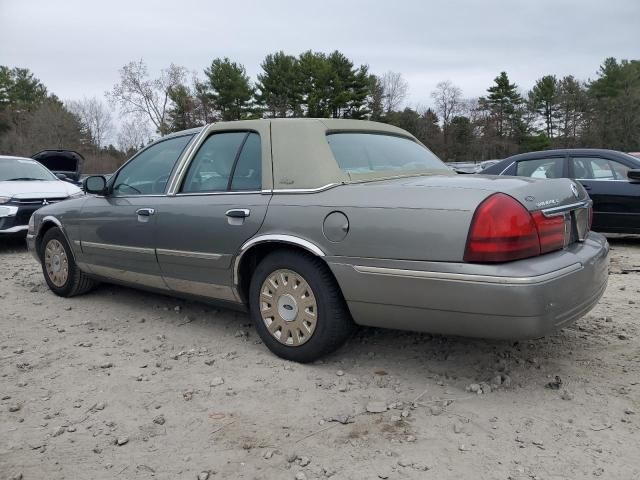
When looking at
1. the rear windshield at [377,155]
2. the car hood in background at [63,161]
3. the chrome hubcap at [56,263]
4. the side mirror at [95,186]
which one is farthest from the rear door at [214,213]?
the car hood in background at [63,161]

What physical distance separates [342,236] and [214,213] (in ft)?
3.42

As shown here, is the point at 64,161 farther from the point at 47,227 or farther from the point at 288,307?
the point at 288,307

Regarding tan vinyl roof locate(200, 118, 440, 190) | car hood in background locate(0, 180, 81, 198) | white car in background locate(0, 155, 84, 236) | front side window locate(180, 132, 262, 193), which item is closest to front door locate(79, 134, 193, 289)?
front side window locate(180, 132, 262, 193)

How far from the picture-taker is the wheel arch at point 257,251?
305cm

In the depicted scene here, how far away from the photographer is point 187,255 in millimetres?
3701

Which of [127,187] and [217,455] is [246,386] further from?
[127,187]

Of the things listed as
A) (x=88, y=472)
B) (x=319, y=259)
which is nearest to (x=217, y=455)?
(x=88, y=472)

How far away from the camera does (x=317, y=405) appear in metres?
2.80

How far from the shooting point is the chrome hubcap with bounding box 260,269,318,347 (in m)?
3.14

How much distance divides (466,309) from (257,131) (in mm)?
1819

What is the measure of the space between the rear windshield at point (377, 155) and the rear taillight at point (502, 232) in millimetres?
917

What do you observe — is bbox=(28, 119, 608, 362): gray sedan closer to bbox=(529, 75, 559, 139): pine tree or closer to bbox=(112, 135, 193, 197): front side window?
bbox=(112, 135, 193, 197): front side window

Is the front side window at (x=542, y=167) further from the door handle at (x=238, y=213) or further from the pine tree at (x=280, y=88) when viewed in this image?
the pine tree at (x=280, y=88)

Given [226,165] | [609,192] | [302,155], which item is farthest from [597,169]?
[226,165]
